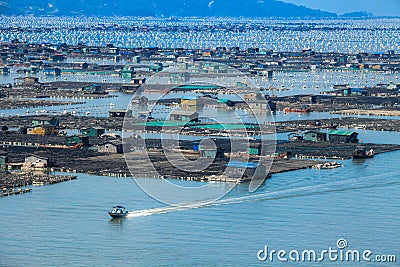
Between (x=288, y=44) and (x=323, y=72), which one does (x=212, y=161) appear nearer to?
(x=323, y=72)

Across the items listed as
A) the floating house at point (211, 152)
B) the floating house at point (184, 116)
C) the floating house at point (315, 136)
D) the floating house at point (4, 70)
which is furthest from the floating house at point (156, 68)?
the floating house at point (211, 152)

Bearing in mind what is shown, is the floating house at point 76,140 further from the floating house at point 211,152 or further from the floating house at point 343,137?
the floating house at point 343,137

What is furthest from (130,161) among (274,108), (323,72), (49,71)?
(323,72)

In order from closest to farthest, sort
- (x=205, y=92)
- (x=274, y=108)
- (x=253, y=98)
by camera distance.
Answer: (x=274, y=108), (x=253, y=98), (x=205, y=92)

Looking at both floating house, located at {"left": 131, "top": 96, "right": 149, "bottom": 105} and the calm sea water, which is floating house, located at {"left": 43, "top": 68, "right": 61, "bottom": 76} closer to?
floating house, located at {"left": 131, "top": 96, "right": 149, "bottom": 105}

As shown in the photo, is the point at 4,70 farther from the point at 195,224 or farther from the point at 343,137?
the point at 195,224

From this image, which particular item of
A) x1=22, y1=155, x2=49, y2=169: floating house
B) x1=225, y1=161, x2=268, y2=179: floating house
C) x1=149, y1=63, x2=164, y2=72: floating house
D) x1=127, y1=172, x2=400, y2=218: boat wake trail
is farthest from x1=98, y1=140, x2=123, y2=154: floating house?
x1=149, y1=63, x2=164, y2=72: floating house

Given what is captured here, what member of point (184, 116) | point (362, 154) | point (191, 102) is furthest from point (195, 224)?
point (191, 102)
